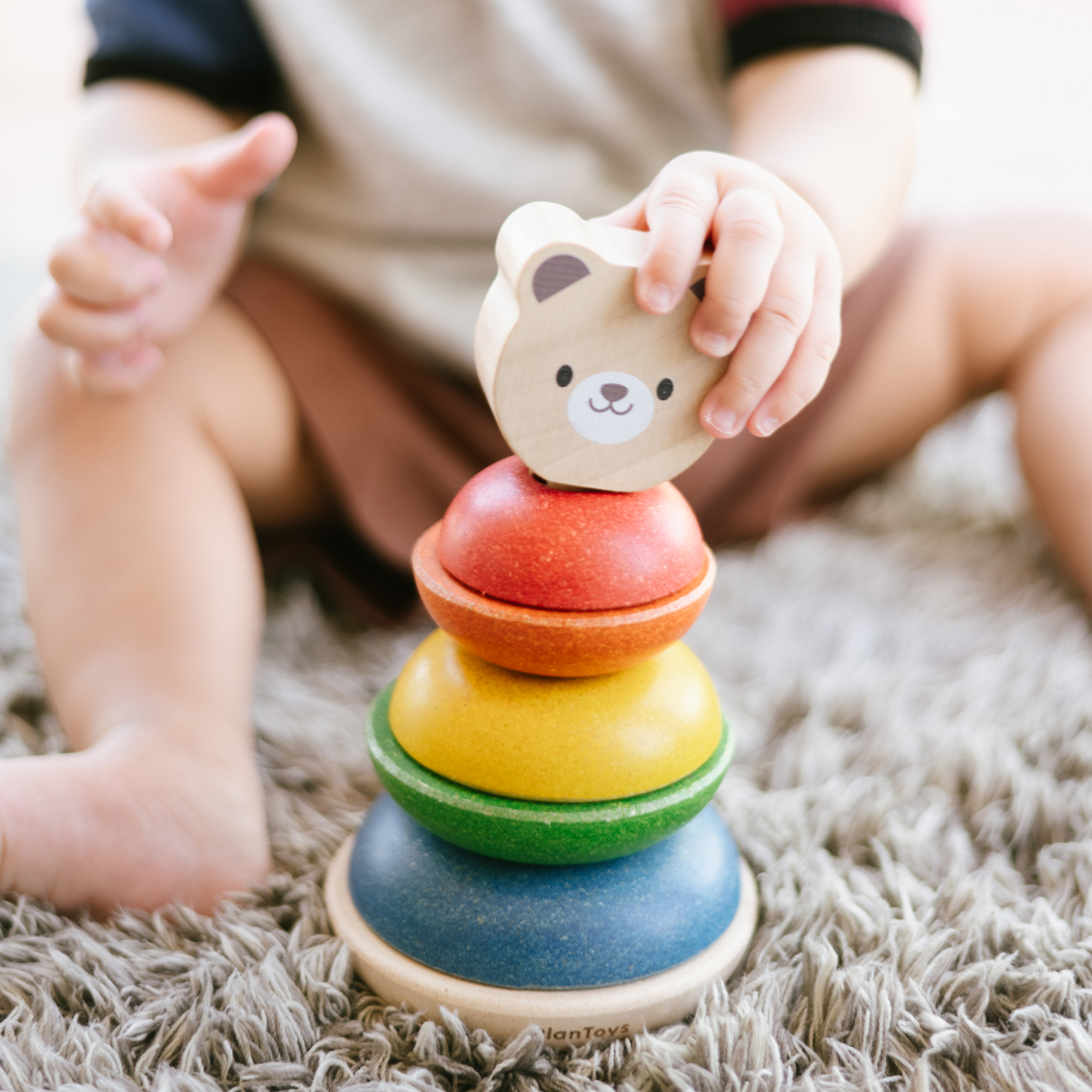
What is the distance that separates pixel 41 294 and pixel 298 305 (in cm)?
20

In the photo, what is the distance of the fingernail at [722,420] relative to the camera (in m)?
0.44

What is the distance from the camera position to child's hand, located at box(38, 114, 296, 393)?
1.92 feet

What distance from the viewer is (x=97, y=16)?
855 mm

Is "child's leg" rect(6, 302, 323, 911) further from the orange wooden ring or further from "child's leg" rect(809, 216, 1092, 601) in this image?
"child's leg" rect(809, 216, 1092, 601)

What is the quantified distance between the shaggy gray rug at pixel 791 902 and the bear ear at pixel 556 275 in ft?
0.99

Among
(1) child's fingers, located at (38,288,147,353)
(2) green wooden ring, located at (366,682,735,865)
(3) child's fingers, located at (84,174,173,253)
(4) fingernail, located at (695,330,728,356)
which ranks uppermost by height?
(4) fingernail, located at (695,330,728,356)

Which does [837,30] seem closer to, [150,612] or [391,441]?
[391,441]

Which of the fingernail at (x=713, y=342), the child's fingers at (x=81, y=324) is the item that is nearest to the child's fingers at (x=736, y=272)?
the fingernail at (x=713, y=342)

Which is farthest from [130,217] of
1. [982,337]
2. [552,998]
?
[982,337]

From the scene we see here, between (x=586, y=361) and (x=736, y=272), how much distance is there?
68 millimetres

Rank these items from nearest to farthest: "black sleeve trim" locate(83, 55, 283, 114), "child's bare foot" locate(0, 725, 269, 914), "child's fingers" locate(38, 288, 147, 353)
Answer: "child's bare foot" locate(0, 725, 269, 914)
"child's fingers" locate(38, 288, 147, 353)
"black sleeve trim" locate(83, 55, 283, 114)

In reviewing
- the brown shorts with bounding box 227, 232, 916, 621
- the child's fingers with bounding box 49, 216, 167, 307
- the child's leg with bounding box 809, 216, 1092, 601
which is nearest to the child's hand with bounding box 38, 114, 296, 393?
the child's fingers with bounding box 49, 216, 167, 307

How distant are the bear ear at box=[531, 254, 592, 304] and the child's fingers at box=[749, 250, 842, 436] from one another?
0.35 ft

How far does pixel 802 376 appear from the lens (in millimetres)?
446
